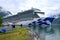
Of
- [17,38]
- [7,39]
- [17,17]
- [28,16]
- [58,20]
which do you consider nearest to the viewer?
[7,39]

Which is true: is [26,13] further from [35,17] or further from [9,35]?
[9,35]

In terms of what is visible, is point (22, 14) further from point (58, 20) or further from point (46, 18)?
point (58, 20)

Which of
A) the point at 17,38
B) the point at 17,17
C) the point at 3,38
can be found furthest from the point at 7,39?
the point at 17,17

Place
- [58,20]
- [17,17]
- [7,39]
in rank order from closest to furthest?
[7,39] → [17,17] → [58,20]

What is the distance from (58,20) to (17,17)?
17.2 metres

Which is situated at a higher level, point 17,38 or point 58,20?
point 17,38

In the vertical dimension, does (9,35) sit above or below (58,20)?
above

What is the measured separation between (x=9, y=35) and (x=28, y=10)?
39.4 m

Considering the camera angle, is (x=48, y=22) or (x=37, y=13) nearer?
(x=48, y=22)

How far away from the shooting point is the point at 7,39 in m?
7.42

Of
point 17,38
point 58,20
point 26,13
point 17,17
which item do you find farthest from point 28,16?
point 17,38

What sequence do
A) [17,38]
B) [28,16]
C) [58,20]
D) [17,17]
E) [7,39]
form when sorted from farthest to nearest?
[58,20] → [28,16] → [17,17] → [17,38] → [7,39]

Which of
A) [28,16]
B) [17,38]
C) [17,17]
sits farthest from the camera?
[28,16]

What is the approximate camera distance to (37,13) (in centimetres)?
4766
